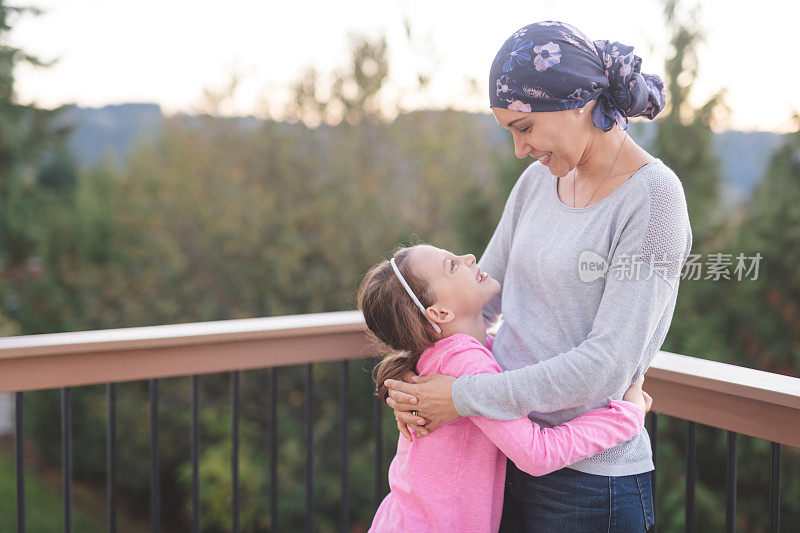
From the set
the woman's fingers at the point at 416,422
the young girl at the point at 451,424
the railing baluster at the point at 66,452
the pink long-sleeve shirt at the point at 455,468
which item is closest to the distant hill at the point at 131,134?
the young girl at the point at 451,424

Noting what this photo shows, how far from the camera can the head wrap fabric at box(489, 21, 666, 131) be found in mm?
1205

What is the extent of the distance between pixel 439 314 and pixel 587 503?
48 centimetres

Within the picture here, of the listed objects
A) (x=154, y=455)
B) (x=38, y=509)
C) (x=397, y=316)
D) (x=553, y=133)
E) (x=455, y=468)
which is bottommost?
(x=38, y=509)

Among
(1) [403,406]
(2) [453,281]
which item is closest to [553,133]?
(2) [453,281]

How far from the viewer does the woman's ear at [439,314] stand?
1.40 meters

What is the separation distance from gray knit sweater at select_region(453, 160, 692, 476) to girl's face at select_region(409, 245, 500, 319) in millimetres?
76

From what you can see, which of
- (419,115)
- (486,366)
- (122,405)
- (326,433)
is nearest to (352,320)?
(486,366)

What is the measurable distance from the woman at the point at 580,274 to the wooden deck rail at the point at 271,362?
0.25 m

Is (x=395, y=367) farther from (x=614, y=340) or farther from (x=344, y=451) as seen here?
(x=344, y=451)

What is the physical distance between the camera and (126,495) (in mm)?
9055

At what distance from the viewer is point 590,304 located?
125cm

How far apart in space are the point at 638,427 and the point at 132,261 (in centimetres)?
906

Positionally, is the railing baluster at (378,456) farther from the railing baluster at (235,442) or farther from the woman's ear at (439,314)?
the woman's ear at (439,314)

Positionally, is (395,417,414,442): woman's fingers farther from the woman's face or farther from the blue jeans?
the woman's face
